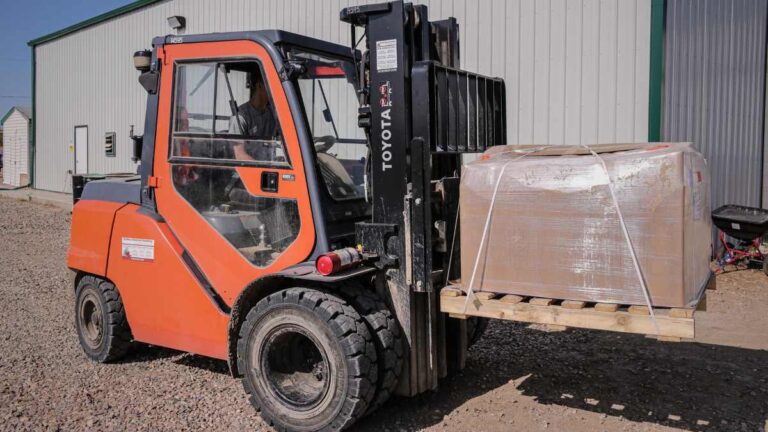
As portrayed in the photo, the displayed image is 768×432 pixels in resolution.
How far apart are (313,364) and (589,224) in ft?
6.44

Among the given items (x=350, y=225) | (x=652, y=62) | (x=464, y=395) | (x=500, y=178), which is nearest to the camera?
(x=500, y=178)

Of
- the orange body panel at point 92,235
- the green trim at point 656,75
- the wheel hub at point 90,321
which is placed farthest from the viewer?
the green trim at point 656,75

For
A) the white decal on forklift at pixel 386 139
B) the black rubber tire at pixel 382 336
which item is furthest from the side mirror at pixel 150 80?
the black rubber tire at pixel 382 336

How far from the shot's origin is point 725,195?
984cm

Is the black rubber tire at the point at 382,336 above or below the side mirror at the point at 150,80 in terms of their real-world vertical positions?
below

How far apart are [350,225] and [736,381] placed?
3236mm

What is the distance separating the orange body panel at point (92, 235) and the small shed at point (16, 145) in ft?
85.8

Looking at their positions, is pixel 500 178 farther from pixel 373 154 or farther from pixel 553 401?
pixel 553 401

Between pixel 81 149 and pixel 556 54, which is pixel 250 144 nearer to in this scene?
pixel 556 54

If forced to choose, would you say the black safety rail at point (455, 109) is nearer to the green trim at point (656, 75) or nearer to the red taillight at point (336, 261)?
the red taillight at point (336, 261)

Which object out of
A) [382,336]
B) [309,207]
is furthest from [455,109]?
[382,336]

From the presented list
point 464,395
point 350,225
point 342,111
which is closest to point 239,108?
point 342,111

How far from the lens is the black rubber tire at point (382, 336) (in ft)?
13.3

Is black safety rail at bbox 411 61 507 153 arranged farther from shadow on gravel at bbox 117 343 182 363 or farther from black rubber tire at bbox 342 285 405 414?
shadow on gravel at bbox 117 343 182 363
